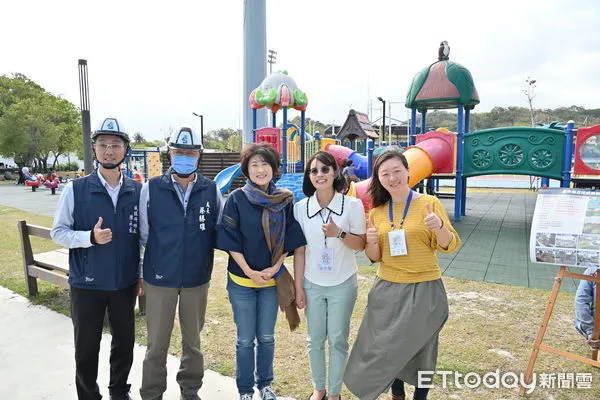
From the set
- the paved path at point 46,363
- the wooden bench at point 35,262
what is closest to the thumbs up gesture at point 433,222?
the paved path at point 46,363

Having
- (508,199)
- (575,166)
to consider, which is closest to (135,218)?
(575,166)

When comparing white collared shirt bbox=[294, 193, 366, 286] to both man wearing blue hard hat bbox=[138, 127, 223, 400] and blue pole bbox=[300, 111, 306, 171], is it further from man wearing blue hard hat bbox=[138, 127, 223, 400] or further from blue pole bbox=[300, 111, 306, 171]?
blue pole bbox=[300, 111, 306, 171]

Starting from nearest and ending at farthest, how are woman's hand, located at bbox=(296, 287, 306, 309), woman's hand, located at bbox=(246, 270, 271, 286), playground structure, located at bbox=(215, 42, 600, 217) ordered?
woman's hand, located at bbox=(246, 270, 271, 286) → woman's hand, located at bbox=(296, 287, 306, 309) → playground structure, located at bbox=(215, 42, 600, 217)

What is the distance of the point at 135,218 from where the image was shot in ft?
8.08

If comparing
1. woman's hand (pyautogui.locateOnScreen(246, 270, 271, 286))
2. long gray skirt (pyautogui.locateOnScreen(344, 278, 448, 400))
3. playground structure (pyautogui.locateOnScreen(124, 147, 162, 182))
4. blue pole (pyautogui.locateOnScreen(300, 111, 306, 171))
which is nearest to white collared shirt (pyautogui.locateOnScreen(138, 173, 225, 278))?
woman's hand (pyautogui.locateOnScreen(246, 270, 271, 286))

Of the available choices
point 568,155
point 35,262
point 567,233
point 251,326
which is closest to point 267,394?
point 251,326

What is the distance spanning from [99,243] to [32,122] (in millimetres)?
37542

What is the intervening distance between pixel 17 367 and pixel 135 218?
1783mm

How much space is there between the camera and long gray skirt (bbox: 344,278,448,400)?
2303 millimetres

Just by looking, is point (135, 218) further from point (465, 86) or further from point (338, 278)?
point (465, 86)

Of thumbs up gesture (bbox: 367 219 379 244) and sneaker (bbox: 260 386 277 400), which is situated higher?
thumbs up gesture (bbox: 367 219 379 244)

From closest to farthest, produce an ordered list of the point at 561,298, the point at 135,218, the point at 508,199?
the point at 135,218 < the point at 561,298 < the point at 508,199

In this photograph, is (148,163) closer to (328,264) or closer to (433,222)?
(328,264)

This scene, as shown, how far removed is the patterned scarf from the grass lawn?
30.1 inches
